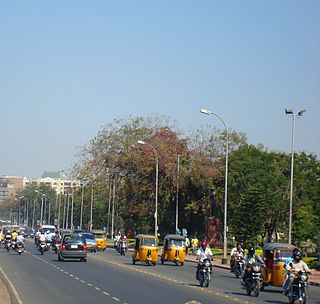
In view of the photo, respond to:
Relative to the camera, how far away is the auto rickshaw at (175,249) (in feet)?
166

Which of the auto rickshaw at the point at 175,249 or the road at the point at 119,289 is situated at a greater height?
the auto rickshaw at the point at 175,249

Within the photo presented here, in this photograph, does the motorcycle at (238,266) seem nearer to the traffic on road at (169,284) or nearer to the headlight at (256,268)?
the traffic on road at (169,284)

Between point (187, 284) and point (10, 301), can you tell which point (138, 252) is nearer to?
point (187, 284)

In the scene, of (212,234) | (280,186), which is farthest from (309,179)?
(212,234)

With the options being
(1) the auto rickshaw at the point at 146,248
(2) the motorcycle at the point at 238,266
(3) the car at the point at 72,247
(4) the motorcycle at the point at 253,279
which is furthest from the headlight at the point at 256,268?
(3) the car at the point at 72,247

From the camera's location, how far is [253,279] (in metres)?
27.9

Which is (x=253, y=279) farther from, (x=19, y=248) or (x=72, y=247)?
(x=19, y=248)

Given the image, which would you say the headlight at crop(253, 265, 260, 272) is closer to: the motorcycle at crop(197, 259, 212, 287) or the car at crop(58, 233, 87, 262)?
the motorcycle at crop(197, 259, 212, 287)

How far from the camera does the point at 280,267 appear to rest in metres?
29.7

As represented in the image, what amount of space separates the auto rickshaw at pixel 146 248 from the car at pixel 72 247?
3.40 metres

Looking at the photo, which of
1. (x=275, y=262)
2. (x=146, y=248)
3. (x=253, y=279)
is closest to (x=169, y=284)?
(x=275, y=262)

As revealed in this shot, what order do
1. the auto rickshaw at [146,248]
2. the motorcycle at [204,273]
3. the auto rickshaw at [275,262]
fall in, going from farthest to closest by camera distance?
the auto rickshaw at [146,248], the motorcycle at [204,273], the auto rickshaw at [275,262]

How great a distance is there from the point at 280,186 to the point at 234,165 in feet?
19.6

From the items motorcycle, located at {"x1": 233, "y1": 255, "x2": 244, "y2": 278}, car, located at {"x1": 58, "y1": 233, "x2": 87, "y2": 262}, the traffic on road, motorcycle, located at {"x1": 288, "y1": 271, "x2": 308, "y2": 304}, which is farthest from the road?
car, located at {"x1": 58, "y1": 233, "x2": 87, "y2": 262}
